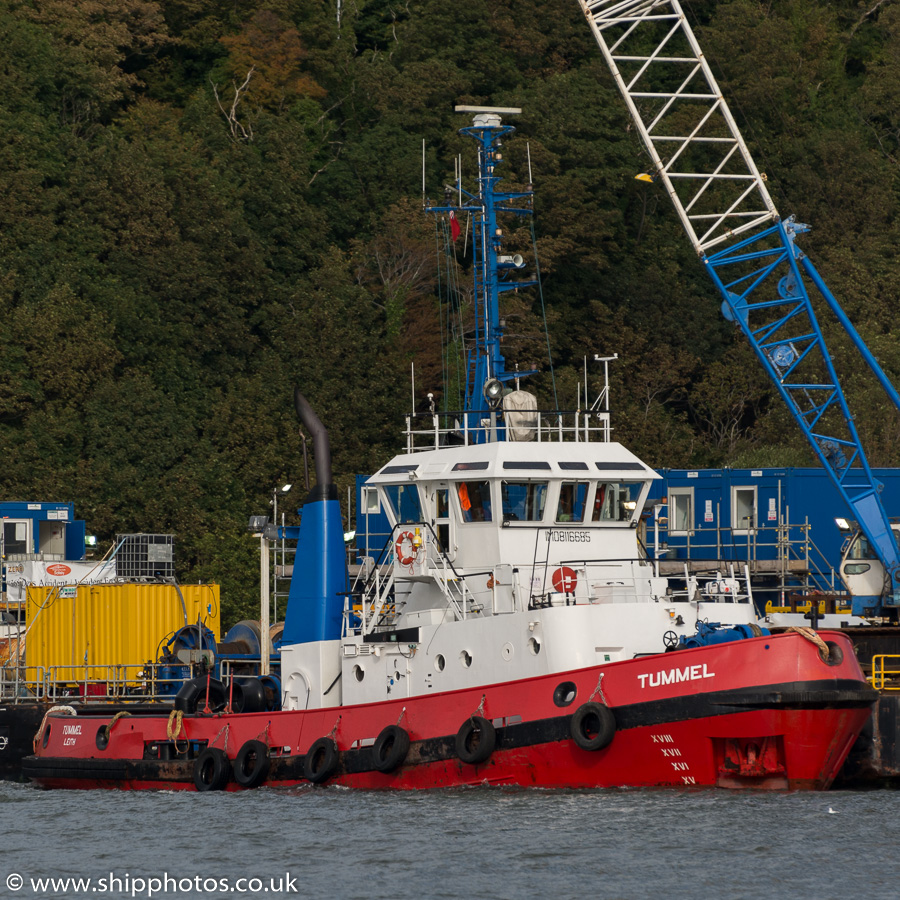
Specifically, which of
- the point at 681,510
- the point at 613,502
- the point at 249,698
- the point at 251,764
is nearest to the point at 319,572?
the point at 249,698

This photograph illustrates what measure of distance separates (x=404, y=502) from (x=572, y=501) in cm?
261

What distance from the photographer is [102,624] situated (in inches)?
1121

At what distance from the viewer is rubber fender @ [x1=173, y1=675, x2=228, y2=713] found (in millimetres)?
24844

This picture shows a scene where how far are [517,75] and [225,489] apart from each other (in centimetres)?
2241

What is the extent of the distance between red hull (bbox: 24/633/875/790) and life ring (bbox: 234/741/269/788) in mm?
1175

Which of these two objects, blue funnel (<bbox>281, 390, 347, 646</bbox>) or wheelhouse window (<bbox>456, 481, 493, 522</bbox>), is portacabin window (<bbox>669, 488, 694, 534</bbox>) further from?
wheelhouse window (<bbox>456, 481, 493, 522</bbox>)

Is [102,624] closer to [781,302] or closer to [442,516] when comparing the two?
[442,516]

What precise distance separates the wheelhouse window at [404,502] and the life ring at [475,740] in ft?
11.9

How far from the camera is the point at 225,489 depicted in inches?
1890

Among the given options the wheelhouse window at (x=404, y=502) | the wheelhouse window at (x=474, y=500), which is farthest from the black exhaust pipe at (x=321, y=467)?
the wheelhouse window at (x=474, y=500)

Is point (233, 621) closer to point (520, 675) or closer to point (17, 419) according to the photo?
point (17, 419)

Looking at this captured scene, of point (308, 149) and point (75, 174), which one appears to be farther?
point (308, 149)

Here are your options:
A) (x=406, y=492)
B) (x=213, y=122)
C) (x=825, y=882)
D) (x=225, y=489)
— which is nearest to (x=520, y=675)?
(x=406, y=492)

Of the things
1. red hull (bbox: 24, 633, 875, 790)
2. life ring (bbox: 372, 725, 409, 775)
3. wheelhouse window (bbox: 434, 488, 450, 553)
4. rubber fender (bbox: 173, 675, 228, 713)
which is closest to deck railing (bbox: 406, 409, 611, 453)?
wheelhouse window (bbox: 434, 488, 450, 553)
